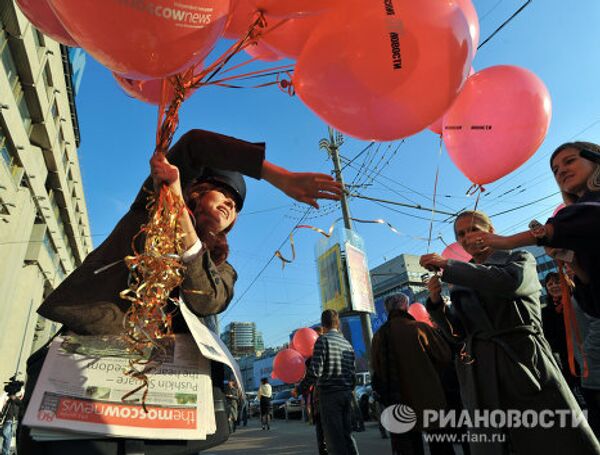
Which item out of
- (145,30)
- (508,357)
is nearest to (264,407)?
(508,357)

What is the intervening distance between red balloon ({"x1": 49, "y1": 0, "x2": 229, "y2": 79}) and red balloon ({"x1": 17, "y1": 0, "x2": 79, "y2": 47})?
73 centimetres

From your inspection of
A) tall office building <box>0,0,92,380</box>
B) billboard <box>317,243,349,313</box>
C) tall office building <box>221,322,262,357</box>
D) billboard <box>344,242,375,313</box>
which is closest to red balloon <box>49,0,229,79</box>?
billboard <box>344,242,375,313</box>

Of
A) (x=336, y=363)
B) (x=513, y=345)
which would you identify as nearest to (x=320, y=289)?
(x=336, y=363)

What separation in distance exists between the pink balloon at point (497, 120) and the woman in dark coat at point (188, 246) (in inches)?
76.8

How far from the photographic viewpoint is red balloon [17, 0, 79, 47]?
1.70 metres

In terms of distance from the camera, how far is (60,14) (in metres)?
1.15

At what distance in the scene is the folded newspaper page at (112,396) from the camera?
0.93m

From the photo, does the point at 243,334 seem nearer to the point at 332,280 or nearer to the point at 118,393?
the point at 332,280

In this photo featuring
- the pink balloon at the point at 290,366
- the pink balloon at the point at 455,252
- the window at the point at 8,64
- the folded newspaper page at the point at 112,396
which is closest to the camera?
the folded newspaper page at the point at 112,396

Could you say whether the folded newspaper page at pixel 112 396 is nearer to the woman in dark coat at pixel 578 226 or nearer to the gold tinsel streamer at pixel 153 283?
the gold tinsel streamer at pixel 153 283

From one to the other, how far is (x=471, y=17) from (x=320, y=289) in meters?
10.9

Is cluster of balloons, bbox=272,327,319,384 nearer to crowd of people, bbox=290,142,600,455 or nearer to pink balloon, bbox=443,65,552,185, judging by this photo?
crowd of people, bbox=290,142,600,455

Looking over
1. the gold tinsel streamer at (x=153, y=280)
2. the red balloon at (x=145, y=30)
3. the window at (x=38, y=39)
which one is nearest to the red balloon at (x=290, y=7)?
the red balloon at (x=145, y=30)

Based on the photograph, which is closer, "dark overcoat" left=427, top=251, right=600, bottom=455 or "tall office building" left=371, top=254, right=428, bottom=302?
"dark overcoat" left=427, top=251, right=600, bottom=455
